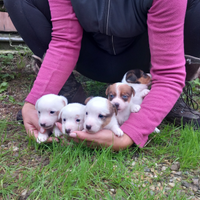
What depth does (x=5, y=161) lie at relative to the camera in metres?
1.76

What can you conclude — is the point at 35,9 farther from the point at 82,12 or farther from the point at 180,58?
the point at 180,58

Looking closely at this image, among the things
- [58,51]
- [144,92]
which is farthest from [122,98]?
[58,51]

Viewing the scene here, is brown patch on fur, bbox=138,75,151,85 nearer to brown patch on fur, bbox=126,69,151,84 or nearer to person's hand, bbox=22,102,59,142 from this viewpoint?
brown patch on fur, bbox=126,69,151,84

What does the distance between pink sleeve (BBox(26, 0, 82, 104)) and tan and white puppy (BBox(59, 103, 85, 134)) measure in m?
0.38

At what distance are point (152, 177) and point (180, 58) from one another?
97cm

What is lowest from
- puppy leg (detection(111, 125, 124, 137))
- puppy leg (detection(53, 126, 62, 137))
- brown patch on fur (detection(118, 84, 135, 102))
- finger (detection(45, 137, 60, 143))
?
finger (detection(45, 137, 60, 143))

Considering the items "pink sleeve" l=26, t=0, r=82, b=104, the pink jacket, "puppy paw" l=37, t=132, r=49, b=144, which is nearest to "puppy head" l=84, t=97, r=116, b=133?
the pink jacket

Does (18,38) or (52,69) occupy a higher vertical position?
(52,69)

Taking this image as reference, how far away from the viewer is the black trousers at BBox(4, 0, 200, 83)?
219 centimetres

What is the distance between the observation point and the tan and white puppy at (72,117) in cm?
177

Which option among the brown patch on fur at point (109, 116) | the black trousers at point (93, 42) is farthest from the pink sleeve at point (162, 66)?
the black trousers at point (93, 42)

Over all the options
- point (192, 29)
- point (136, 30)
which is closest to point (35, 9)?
point (136, 30)

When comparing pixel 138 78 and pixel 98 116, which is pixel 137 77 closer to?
pixel 138 78

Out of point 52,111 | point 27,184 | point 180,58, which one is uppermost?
point 180,58
